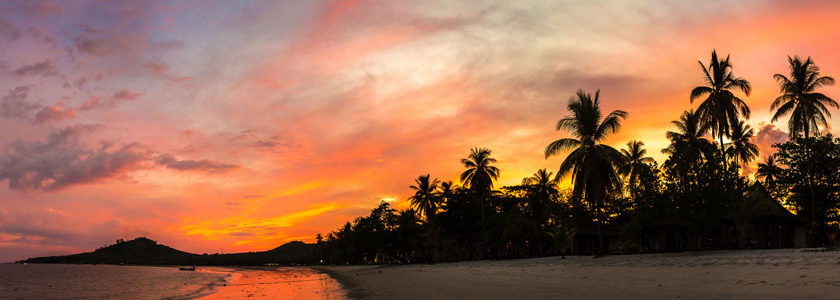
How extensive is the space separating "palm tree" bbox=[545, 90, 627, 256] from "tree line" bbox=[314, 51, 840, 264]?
0.08 metres

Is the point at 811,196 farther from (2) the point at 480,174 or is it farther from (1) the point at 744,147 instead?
(2) the point at 480,174

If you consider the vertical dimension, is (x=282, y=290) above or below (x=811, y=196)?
below

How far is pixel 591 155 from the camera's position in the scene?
38.8 metres

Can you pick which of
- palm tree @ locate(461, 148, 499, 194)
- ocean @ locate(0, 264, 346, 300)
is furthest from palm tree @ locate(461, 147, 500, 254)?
ocean @ locate(0, 264, 346, 300)

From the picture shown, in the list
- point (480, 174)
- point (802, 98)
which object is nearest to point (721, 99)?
point (802, 98)

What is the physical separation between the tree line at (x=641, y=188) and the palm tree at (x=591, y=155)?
3.1 inches

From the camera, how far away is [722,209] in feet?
103

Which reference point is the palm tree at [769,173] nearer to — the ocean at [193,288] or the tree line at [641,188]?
the tree line at [641,188]

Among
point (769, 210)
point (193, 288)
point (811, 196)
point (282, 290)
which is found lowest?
point (193, 288)

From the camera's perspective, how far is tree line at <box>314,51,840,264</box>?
108 feet

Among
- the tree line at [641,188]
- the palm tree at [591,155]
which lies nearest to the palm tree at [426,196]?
the tree line at [641,188]

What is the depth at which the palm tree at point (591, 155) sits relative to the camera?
126 feet

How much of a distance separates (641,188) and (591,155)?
15.3 ft

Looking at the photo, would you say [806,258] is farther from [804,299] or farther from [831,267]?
[804,299]
